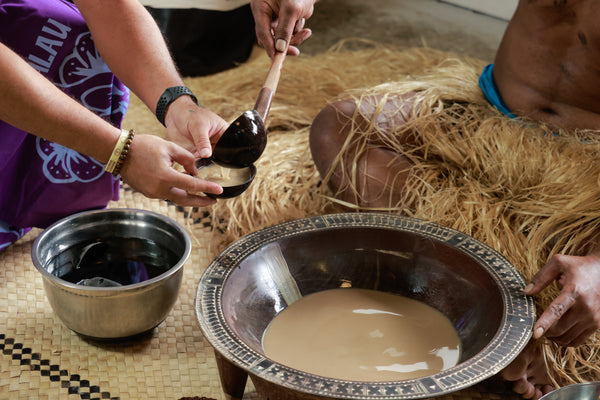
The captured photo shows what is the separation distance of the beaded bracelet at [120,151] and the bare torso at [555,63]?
945 mm

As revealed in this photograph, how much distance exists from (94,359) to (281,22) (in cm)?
76

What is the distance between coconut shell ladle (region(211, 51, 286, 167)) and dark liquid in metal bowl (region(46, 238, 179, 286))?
24 cm

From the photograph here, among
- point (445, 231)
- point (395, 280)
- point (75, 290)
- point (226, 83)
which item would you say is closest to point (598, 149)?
point (445, 231)

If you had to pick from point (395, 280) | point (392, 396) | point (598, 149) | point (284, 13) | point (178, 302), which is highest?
point (284, 13)

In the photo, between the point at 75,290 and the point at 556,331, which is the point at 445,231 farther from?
the point at 75,290

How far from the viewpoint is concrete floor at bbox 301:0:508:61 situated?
3041 mm

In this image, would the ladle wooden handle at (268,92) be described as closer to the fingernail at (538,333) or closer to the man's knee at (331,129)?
the man's knee at (331,129)

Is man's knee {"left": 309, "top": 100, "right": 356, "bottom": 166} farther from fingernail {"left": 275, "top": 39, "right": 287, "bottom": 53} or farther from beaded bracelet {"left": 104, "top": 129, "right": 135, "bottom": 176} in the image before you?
beaded bracelet {"left": 104, "top": 129, "right": 135, "bottom": 176}

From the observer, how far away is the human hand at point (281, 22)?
1.34 meters

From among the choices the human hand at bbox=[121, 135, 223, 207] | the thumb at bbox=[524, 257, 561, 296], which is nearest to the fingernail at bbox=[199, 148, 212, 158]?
the human hand at bbox=[121, 135, 223, 207]

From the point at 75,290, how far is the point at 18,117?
31 centimetres

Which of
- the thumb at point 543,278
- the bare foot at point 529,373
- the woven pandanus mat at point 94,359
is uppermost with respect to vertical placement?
the thumb at point 543,278

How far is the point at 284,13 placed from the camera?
4.42 feet

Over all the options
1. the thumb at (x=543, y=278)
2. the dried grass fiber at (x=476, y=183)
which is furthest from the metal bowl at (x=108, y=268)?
the thumb at (x=543, y=278)
